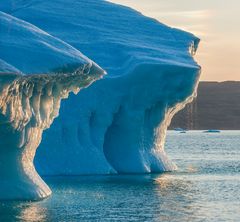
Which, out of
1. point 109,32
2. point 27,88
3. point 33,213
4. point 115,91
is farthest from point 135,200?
point 109,32

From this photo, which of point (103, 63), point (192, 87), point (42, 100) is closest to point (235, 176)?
point (192, 87)

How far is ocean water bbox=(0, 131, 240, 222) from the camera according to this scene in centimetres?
2347

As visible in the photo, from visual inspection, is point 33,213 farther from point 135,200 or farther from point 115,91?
point 115,91

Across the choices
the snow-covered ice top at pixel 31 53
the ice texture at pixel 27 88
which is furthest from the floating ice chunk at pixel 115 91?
the snow-covered ice top at pixel 31 53

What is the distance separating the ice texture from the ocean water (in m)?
0.73

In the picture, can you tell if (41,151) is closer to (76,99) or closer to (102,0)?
(76,99)

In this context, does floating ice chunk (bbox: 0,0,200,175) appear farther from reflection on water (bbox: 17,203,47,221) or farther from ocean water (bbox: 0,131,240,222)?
reflection on water (bbox: 17,203,47,221)

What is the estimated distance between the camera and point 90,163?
115 feet

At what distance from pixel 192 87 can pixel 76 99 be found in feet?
14.8

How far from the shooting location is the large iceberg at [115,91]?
34656 mm

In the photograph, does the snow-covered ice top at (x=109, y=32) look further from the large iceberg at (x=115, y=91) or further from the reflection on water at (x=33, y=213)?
the reflection on water at (x=33, y=213)

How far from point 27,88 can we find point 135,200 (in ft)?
17.5

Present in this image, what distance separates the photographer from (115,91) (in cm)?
3578

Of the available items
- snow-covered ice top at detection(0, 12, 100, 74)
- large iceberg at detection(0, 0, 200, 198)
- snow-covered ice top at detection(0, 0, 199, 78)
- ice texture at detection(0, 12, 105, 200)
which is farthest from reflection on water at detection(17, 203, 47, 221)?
snow-covered ice top at detection(0, 0, 199, 78)
